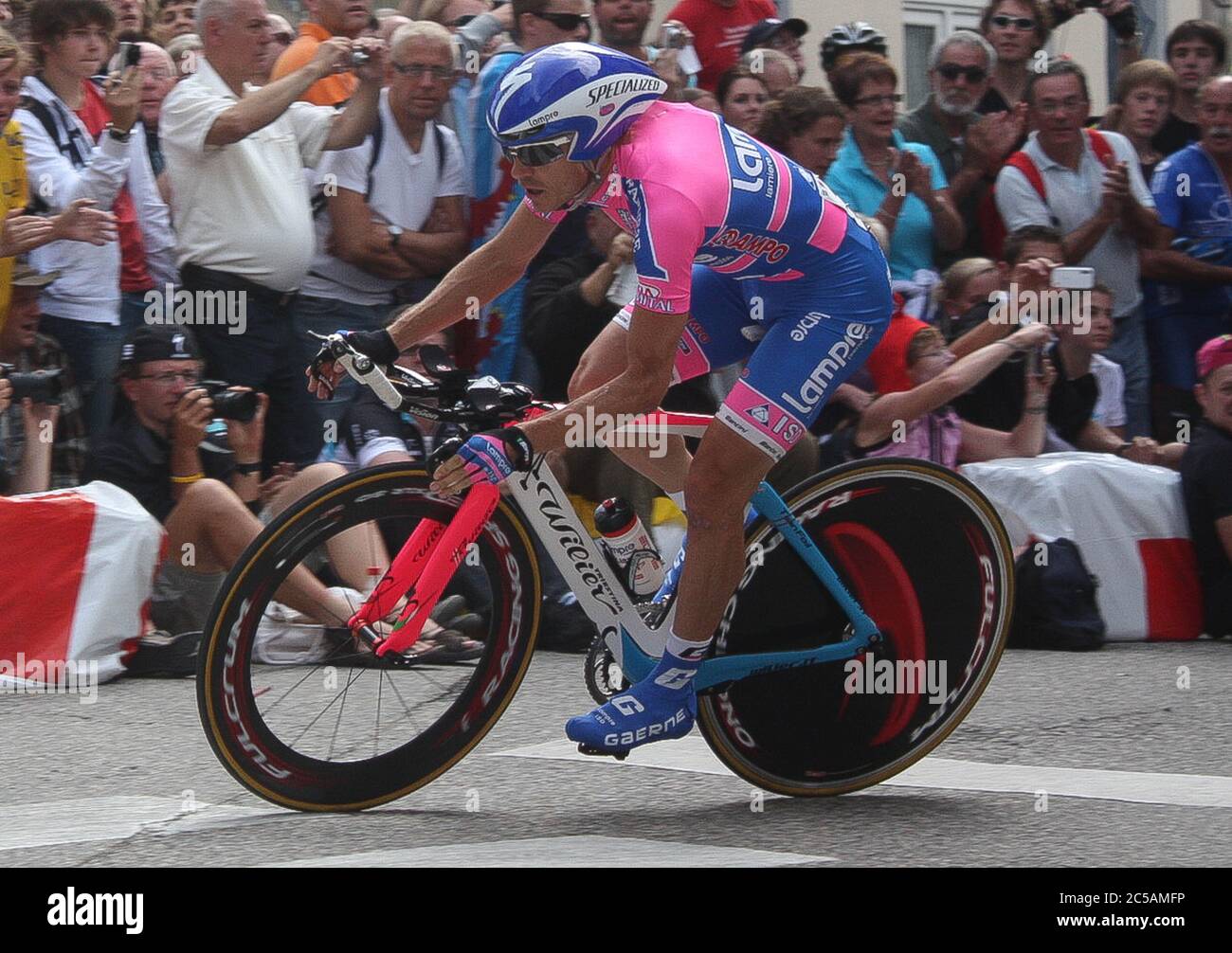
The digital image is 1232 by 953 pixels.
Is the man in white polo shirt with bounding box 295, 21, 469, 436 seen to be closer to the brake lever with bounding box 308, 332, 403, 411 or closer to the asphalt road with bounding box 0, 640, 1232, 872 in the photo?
the asphalt road with bounding box 0, 640, 1232, 872

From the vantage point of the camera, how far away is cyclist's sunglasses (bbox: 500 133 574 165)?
4.75 meters

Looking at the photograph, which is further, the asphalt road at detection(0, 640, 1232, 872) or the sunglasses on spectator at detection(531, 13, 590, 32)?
the sunglasses on spectator at detection(531, 13, 590, 32)

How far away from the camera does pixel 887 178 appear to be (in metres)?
9.26

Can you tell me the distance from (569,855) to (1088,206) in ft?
20.8

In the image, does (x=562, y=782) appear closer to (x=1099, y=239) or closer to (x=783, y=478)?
(x=783, y=478)

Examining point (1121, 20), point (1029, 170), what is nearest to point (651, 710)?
point (1029, 170)

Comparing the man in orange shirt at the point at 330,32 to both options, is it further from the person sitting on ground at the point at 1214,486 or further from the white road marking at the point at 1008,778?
the person sitting on ground at the point at 1214,486

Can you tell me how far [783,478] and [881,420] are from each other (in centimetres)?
54

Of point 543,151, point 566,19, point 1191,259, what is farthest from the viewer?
point 1191,259

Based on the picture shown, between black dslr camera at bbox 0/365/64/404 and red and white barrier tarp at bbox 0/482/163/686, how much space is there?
38 cm

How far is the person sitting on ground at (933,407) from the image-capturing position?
8.34 meters

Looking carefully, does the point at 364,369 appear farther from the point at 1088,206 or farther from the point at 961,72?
the point at 961,72

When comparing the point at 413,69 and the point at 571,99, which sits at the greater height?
the point at 413,69

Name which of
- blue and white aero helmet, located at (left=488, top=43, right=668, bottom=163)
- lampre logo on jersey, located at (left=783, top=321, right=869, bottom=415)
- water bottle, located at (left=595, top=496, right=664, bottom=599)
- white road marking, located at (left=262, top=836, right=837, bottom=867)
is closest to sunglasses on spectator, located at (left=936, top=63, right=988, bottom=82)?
lampre logo on jersey, located at (left=783, top=321, right=869, bottom=415)
